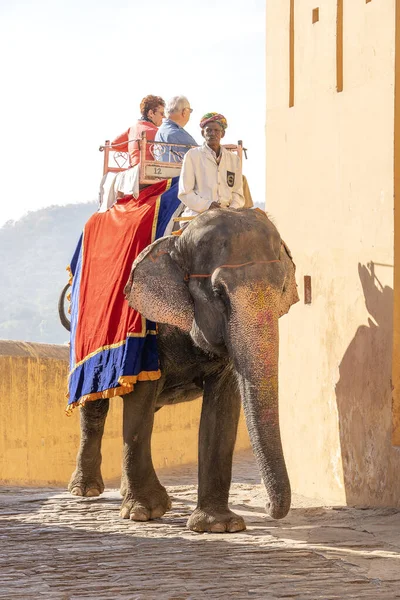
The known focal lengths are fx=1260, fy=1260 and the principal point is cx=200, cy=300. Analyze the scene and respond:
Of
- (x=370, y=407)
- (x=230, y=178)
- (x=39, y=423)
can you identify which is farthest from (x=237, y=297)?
(x=39, y=423)

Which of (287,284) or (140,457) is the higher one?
(287,284)

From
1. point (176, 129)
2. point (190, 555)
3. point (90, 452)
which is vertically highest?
point (176, 129)

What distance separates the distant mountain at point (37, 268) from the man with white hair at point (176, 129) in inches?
3644

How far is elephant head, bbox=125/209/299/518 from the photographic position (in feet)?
21.2

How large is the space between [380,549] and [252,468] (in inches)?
208

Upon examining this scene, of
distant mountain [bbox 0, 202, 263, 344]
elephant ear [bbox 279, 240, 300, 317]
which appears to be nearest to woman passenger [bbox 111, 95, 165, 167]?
elephant ear [bbox 279, 240, 300, 317]

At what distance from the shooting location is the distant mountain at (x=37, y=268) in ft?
345

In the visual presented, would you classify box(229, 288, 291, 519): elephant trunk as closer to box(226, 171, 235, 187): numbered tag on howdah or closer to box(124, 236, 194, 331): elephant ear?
box(124, 236, 194, 331): elephant ear

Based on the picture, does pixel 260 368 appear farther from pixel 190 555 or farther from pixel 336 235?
pixel 336 235

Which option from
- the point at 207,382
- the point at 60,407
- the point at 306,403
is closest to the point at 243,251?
the point at 207,382

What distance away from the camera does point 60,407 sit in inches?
438

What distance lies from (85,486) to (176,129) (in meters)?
2.63

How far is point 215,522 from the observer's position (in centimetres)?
712

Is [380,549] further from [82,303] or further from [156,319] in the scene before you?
[82,303]
